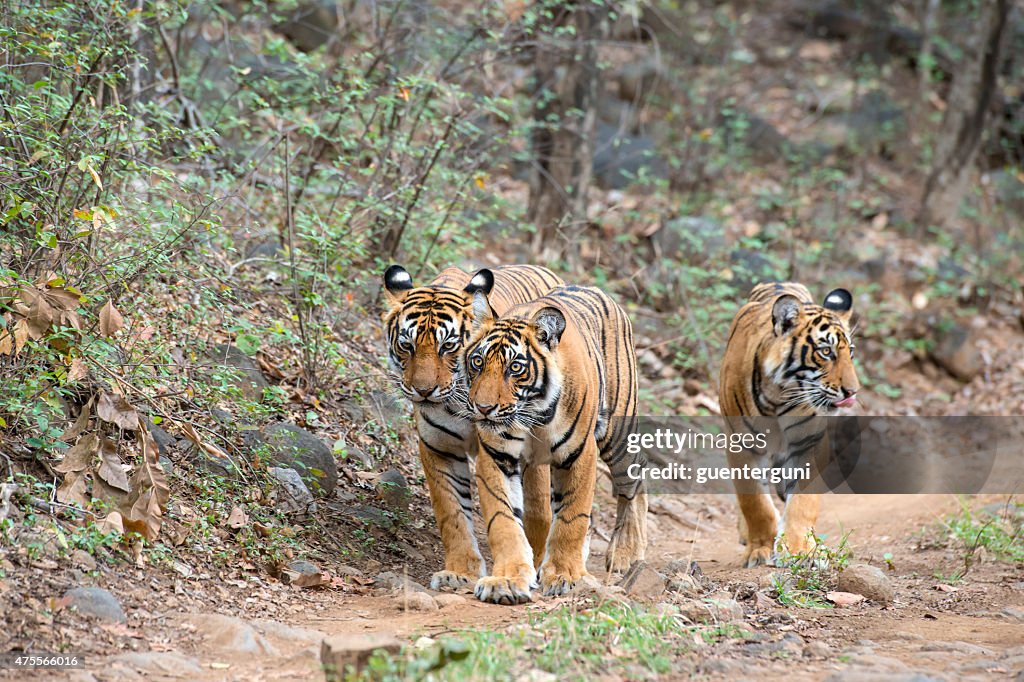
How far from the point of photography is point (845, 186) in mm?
14570

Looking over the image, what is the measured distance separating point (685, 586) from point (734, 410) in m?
1.98

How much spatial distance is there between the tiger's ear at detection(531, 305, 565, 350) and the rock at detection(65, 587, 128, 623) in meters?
2.26

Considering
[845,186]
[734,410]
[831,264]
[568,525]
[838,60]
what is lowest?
[568,525]

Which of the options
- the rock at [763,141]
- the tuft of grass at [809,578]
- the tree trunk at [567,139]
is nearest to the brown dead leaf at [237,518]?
the tuft of grass at [809,578]

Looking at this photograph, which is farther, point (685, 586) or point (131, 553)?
point (685, 586)

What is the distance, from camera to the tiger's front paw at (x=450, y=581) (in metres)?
5.36

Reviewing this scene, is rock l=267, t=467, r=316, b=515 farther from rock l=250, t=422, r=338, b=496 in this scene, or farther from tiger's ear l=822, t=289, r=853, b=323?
tiger's ear l=822, t=289, r=853, b=323

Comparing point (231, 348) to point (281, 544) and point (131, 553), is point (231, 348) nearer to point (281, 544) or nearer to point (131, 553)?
point (281, 544)

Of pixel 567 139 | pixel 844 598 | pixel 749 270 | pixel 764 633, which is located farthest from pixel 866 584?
pixel 567 139

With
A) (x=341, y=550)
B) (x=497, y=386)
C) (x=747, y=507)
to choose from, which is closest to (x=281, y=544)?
(x=341, y=550)

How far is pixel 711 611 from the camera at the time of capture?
482cm

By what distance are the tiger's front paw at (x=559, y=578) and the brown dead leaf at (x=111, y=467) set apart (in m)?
2.03

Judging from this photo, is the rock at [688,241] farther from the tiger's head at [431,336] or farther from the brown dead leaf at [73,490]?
the brown dead leaf at [73,490]

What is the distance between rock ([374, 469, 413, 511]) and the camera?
21.4ft
